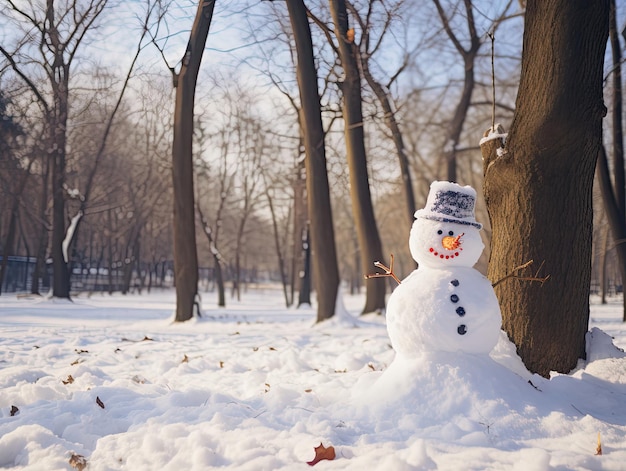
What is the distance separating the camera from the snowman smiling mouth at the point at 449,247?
3.85 metres

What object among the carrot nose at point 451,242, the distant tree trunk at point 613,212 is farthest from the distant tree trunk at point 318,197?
the distant tree trunk at point 613,212

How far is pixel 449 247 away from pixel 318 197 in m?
6.50

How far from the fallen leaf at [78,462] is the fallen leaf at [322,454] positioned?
132cm

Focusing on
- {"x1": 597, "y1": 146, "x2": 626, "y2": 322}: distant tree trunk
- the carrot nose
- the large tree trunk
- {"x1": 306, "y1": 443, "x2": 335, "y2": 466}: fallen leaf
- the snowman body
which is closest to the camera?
{"x1": 306, "y1": 443, "x2": 335, "y2": 466}: fallen leaf

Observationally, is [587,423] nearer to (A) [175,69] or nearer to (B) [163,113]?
(A) [175,69]

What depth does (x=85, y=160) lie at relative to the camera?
57.6 feet

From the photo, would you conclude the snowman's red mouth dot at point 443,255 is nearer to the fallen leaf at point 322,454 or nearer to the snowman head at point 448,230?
the snowman head at point 448,230

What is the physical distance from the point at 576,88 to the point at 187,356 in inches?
207

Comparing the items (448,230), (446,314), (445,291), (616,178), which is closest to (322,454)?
(446,314)

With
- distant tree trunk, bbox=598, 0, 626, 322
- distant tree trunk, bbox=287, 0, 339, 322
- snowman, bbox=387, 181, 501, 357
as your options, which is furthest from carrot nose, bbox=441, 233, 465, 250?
distant tree trunk, bbox=598, 0, 626, 322

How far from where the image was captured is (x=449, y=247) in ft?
12.6

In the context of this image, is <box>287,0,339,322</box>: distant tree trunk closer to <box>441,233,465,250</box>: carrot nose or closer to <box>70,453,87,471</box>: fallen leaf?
<box>441,233,465,250</box>: carrot nose

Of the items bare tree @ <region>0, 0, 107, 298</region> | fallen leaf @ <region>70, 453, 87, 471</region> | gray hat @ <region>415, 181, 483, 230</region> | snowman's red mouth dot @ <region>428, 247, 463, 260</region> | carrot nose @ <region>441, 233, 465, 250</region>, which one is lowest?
fallen leaf @ <region>70, 453, 87, 471</region>

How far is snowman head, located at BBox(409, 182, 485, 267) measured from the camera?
388 cm
